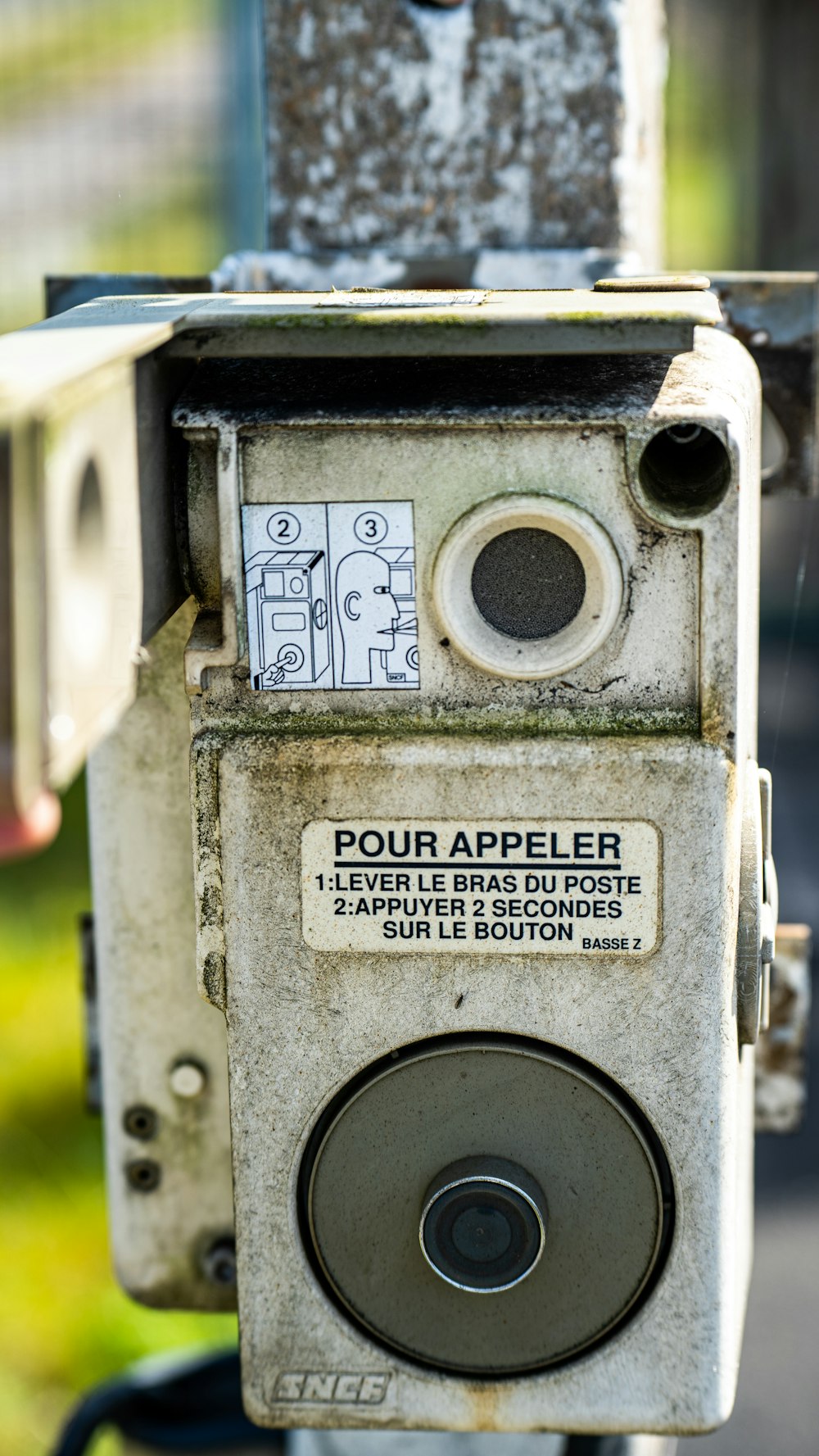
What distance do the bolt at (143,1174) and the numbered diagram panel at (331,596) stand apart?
1.96 feet

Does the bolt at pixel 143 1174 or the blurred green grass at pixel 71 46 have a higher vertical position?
the blurred green grass at pixel 71 46

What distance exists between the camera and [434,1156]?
1275 mm

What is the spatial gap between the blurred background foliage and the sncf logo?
2.10 metres

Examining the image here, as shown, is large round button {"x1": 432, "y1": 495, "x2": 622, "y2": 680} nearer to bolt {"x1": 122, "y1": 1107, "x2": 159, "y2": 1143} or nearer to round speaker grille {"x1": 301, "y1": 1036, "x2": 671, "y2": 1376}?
round speaker grille {"x1": 301, "y1": 1036, "x2": 671, "y2": 1376}

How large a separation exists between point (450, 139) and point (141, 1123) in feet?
3.42

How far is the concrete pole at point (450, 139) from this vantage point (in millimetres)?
1690

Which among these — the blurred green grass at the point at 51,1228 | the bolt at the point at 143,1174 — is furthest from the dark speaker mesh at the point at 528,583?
the blurred green grass at the point at 51,1228

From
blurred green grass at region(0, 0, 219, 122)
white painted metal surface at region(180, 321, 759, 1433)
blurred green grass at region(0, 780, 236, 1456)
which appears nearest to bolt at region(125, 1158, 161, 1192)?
white painted metal surface at region(180, 321, 759, 1433)

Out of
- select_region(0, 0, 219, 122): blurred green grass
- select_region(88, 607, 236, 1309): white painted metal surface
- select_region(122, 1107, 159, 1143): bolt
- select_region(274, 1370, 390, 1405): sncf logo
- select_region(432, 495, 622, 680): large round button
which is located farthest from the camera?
select_region(0, 0, 219, 122): blurred green grass

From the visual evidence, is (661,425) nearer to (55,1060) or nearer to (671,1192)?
(671,1192)

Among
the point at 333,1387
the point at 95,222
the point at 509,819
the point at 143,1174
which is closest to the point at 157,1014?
the point at 143,1174

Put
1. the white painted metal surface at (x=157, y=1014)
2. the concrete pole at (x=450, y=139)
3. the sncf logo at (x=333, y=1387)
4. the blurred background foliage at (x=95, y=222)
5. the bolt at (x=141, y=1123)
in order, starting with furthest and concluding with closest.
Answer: the blurred background foliage at (x=95, y=222), the concrete pole at (x=450, y=139), the bolt at (x=141, y=1123), the white painted metal surface at (x=157, y=1014), the sncf logo at (x=333, y=1387)

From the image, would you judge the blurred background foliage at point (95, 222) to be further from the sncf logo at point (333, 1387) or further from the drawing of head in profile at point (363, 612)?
the drawing of head in profile at point (363, 612)

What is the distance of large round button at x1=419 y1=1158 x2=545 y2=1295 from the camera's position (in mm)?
1251
